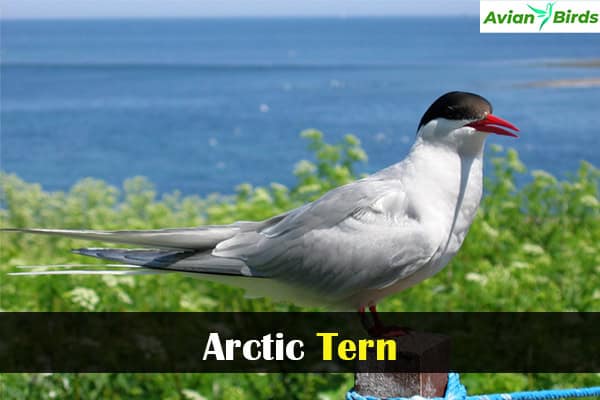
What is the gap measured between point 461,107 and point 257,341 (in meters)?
2.04

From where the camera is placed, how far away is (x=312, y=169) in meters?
5.43

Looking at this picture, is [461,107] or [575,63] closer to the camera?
[461,107]

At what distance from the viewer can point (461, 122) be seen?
2.40 metres

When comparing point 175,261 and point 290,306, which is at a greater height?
point 290,306

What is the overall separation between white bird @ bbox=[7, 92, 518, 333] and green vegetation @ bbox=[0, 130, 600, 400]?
37.3 inches

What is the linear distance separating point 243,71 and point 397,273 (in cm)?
3764

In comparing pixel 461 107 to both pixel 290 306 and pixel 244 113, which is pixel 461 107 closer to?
pixel 290 306

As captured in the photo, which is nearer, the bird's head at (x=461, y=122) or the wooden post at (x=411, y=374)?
the wooden post at (x=411, y=374)

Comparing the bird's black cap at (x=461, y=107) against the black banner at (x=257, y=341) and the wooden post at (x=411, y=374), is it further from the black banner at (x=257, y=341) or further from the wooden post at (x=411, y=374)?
the black banner at (x=257, y=341)

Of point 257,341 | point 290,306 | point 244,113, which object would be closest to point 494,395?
point 257,341

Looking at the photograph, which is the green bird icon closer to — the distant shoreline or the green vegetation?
the green vegetation

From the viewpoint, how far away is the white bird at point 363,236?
2396mm

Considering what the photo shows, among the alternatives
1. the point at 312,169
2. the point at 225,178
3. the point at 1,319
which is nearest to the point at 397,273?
the point at 1,319

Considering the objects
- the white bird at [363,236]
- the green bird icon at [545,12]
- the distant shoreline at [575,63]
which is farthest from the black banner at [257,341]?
the distant shoreline at [575,63]
